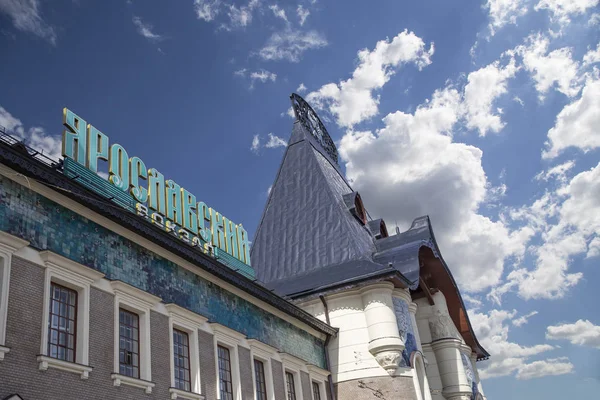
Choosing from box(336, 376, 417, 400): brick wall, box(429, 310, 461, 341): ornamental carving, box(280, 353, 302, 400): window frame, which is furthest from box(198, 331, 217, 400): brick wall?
box(429, 310, 461, 341): ornamental carving

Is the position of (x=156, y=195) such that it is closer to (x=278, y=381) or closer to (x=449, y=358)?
(x=278, y=381)

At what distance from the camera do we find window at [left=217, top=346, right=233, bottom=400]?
15344mm

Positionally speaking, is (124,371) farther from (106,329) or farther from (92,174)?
(92,174)

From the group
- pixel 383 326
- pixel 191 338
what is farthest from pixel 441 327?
pixel 191 338

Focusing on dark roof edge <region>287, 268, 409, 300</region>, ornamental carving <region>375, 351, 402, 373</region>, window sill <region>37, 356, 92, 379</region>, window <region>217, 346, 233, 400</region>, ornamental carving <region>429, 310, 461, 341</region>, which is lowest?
window sill <region>37, 356, 92, 379</region>

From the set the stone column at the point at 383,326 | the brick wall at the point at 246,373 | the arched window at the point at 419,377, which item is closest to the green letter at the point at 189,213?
the brick wall at the point at 246,373

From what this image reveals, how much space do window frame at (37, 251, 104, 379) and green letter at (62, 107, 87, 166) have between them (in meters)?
3.18

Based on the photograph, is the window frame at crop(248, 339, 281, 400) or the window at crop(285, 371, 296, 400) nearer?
the window frame at crop(248, 339, 281, 400)

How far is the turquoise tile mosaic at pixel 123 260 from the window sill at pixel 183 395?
6.95 feet

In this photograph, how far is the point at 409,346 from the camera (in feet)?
74.5

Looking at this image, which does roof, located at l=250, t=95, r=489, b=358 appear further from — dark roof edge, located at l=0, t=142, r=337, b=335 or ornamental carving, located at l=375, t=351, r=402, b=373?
dark roof edge, located at l=0, t=142, r=337, b=335

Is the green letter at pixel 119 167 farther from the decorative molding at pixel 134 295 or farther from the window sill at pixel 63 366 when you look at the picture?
the window sill at pixel 63 366

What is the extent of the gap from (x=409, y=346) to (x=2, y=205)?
641 inches

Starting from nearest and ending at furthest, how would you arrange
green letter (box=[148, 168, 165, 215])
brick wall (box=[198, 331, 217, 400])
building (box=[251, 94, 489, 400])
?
brick wall (box=[198, 331, 217, 400]), green letter (box=[148, 168, 165, 215]), building (box=[251, 94, 489, 400])
